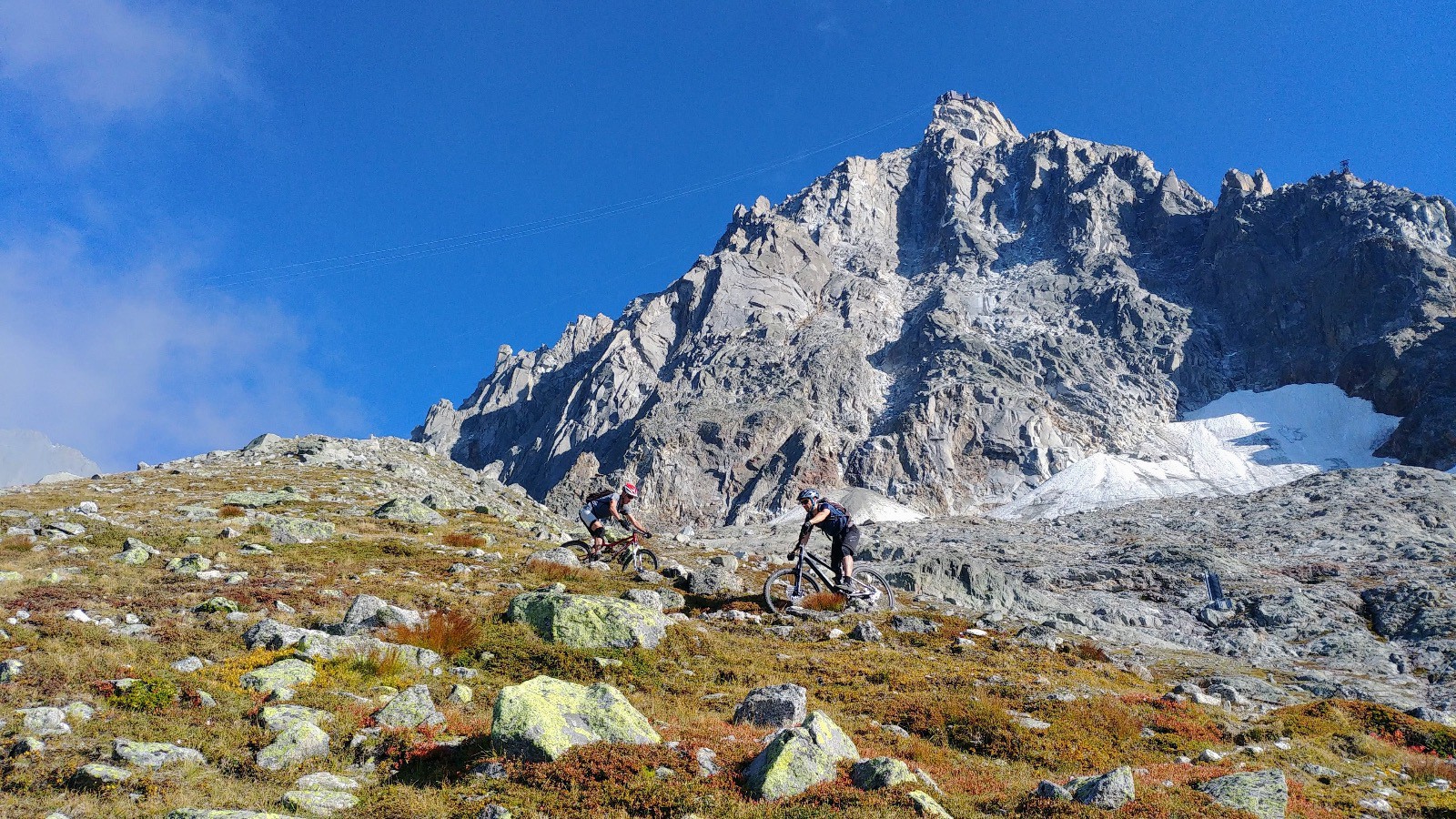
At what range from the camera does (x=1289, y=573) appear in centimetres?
6047

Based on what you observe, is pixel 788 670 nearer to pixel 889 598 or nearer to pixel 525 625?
pixel 525 625

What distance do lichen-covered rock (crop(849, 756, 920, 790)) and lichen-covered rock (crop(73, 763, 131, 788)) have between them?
7385 millimetres

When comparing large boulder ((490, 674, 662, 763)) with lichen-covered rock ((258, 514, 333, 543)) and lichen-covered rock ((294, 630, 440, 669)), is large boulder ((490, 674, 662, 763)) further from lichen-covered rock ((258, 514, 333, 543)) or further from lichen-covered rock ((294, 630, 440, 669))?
lichen-covered rock ((258, 514, 333, 543))

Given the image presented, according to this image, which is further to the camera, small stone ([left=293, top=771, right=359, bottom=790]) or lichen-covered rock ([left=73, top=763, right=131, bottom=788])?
small stone ([left=293, top=771, right=359, bottom=790])

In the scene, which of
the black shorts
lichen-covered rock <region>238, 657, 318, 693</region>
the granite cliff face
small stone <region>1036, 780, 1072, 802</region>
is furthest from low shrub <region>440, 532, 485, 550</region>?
the granite cliff face

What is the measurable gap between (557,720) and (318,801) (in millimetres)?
2416

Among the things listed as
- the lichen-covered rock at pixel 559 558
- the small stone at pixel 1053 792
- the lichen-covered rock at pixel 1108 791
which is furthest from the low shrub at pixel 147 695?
the lichen-covered rock at pixel 559 558

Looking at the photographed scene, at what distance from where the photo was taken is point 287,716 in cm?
870

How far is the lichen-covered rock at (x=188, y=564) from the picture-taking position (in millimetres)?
16870

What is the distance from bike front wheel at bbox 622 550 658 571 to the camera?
79.2 feet

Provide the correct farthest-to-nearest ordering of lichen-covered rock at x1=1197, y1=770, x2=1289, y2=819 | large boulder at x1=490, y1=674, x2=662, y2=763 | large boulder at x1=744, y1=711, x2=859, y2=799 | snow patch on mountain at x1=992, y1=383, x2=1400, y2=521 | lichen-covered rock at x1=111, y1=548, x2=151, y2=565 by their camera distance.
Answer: snow patch on mountain at x1=992, y1=383, x2=1400, y2=521 < lichen-covered rock at x1=111, y1=548, x2=151, y2=565 < lichen-covered rock at x1=1197, y1=770, x2=1289, y2=819 < large boulder at x1=490, y1=674, x2=662, y2=763 < large boulder at x1=744, y1=711, x2=859, y2=799

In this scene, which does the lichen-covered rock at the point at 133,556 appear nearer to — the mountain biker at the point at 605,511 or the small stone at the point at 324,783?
the mountain biker at the point at 605,511

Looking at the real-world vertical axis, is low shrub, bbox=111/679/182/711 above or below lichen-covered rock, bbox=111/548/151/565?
below

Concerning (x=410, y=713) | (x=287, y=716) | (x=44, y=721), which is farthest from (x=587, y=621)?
(x=44, y=721)
